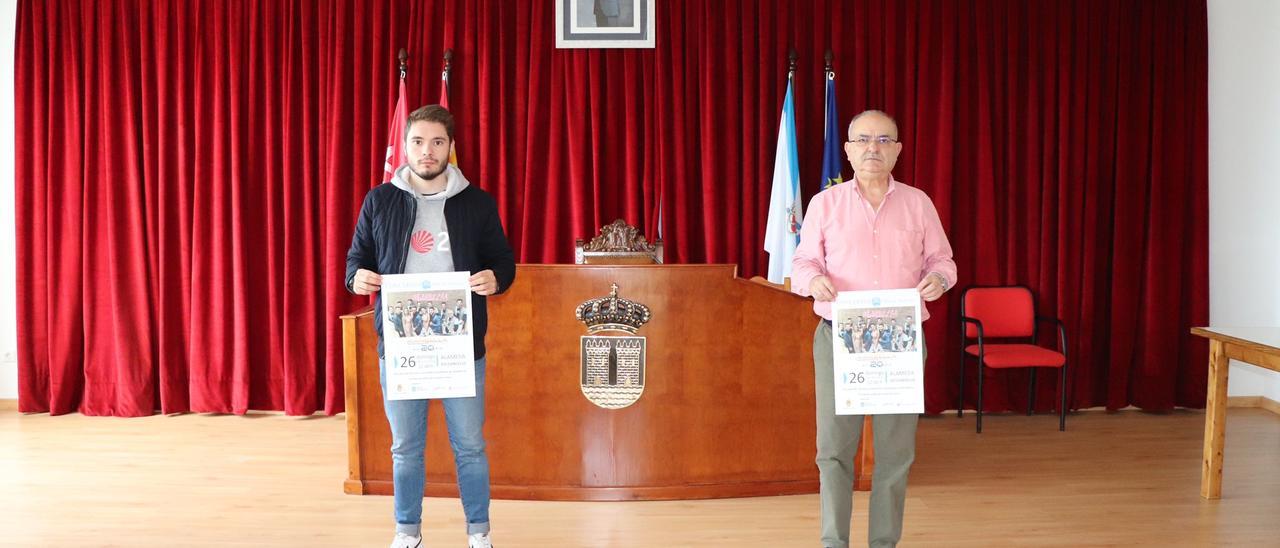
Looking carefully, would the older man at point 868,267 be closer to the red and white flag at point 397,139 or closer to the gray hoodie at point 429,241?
the gray hoodie at point 429,241

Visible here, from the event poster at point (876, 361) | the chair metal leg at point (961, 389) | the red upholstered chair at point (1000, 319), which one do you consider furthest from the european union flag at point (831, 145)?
the event poster at point (876, 361)

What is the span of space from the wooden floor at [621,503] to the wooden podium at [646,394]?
0.10 metres

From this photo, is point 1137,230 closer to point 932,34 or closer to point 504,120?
point 932,34

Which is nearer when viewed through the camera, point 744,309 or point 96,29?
point 744,309

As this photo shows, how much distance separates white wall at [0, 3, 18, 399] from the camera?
216 inches

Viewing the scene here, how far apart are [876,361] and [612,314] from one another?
1.24m

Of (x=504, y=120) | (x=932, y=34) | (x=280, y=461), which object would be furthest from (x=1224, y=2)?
(x=280, y=461)

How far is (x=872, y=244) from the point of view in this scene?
2727 millimetres

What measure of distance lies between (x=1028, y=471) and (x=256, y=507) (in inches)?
137

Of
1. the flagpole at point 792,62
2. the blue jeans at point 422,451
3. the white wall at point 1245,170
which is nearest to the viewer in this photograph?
the blue jeans at point 422,451

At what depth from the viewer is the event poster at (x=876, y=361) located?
8.84 feet

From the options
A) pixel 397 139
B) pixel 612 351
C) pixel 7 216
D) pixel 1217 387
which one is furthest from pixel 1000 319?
pixel 7 216

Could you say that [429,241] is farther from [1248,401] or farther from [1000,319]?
[1248,401]

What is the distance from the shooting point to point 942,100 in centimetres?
534
